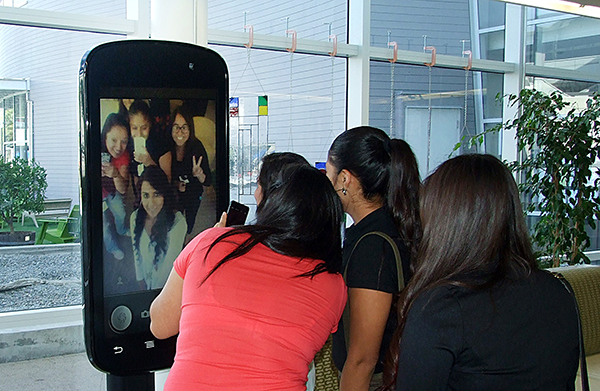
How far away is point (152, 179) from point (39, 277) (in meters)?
3.01

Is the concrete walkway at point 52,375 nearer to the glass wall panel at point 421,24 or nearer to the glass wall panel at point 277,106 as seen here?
the glass wall panel at point 277,106

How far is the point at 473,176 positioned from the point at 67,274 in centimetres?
362

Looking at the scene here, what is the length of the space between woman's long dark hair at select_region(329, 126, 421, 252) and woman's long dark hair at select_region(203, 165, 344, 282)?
360mm

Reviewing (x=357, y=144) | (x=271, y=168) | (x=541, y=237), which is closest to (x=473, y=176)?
(x=357, y=144)

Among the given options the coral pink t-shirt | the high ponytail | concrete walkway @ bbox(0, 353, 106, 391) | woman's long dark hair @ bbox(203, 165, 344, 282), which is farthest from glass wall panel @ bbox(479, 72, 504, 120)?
the coral pink t-shirt

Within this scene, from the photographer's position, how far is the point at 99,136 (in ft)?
4.58

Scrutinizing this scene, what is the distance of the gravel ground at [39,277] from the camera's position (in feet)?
12.9

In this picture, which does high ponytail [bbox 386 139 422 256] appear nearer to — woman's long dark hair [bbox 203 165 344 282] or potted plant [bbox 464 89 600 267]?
woman's long dark hair [bbox 203 165 344 282]

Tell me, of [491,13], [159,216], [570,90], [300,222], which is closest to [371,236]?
[300,222]

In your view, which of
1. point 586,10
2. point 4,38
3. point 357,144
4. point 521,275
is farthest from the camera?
point 4,38

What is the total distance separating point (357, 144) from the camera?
1776mm

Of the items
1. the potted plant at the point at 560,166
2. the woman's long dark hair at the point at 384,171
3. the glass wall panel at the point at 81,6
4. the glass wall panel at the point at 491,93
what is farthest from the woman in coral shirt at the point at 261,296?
the glass wall panel at the point at 491,93

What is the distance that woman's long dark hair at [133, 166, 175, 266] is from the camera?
148cm

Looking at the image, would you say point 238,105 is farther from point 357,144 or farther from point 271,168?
point 357,144
